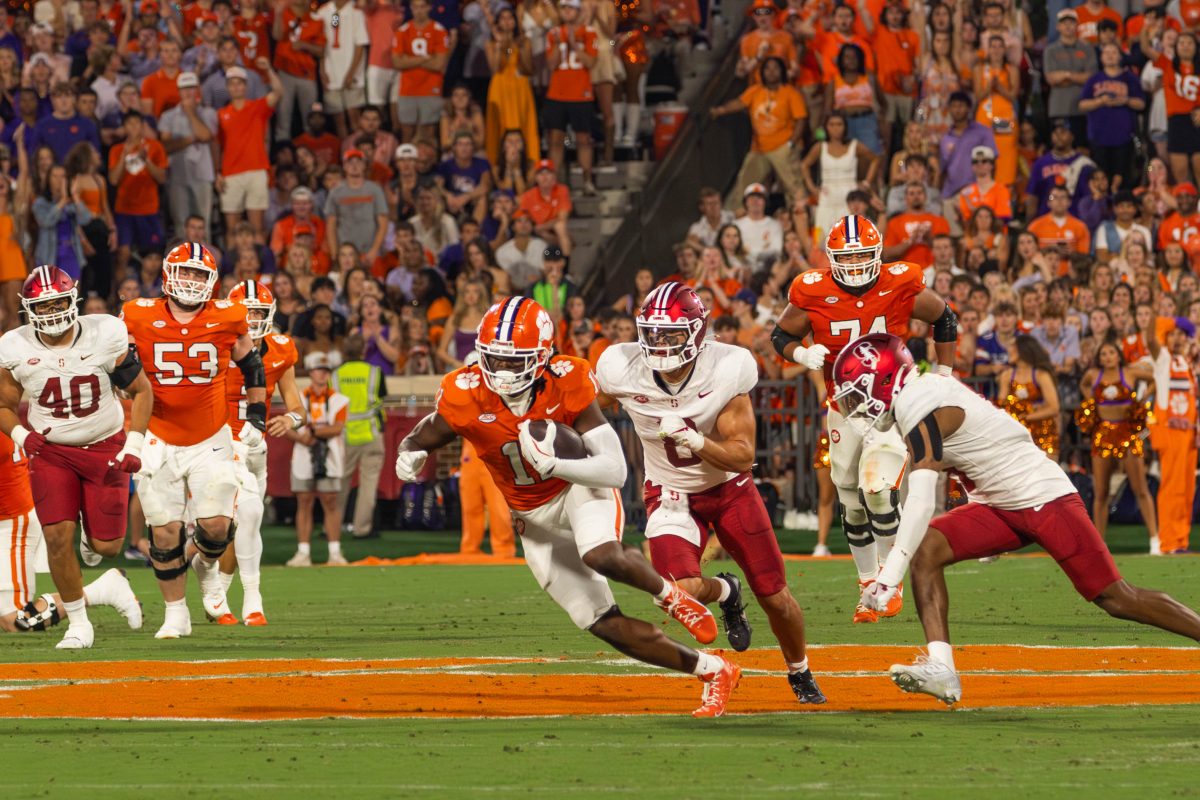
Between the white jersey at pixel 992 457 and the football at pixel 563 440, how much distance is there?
4.21ft

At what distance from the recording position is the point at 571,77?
2033cm

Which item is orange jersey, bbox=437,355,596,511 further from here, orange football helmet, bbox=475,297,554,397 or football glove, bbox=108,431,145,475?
football glove, bbox=108,431,145,475

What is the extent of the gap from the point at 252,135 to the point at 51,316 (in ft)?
32.2

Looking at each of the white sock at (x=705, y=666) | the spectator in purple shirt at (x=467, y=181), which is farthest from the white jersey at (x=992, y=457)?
the spectator in purple shirt at (x=467, y=181)

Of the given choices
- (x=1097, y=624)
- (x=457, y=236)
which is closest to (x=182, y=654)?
(x=1097, y=624)

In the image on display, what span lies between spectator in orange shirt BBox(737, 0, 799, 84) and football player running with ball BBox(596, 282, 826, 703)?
11841mm

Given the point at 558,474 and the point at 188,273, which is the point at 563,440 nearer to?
the point at 558,474

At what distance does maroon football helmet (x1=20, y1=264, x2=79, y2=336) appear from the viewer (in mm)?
10820

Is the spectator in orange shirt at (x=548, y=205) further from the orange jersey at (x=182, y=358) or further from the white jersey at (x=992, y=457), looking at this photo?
the white jersey at (x=992, y=457)

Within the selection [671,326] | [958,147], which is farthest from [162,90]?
[671,326]

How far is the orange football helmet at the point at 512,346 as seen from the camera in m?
7.74

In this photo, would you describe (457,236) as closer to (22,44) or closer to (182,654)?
(22,44)

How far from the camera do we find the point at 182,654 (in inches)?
408

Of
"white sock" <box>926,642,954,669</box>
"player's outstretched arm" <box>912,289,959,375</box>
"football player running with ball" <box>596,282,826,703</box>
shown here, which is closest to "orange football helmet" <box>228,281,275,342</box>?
"player's outstretched arm" <box>912,289,959,375</box>
